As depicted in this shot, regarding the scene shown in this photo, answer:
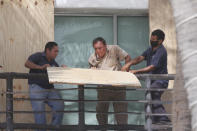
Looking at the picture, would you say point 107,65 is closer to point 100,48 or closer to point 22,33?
point 100,48

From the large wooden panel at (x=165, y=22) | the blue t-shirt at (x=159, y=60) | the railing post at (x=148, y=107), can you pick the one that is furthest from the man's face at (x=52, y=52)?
the large wooden panel at (x=165, y=22)

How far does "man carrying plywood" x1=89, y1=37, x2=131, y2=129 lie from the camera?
32.4ft

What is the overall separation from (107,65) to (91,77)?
1523 millimetres

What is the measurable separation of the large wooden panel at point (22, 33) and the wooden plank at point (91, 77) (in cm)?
228

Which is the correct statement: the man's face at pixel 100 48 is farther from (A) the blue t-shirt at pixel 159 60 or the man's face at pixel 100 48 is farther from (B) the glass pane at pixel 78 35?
(B) the glass pane at pixel 78 35

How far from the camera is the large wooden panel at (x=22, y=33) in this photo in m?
11.1

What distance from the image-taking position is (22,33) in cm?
1116

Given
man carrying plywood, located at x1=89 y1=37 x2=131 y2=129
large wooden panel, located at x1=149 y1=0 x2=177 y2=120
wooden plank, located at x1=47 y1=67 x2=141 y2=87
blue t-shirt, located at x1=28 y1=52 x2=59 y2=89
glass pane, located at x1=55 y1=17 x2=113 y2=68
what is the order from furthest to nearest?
glass pane, located at x1=55 y1=17 x2=113 y2=68
large wooden panel, located at x1=149 y1=0 x2=177 y2=120
blue t-shirt, located at x1=28 y1=52 x2=59 y2=89
man carrying plywood, located at x1=89 y1=37 x2=131 y2=129
wooden plank, located at x1=47 y1=67 x2=141 y2=87

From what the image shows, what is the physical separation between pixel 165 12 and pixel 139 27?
63 cm

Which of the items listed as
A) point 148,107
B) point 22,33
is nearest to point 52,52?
point 22,33

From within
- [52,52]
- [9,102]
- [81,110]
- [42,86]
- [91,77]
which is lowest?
[81,110]

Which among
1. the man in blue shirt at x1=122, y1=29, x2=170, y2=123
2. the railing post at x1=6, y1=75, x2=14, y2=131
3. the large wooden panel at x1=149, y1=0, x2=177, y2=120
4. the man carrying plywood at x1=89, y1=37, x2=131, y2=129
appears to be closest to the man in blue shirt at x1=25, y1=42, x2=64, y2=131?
the man carrying plywood at x1=89, y1=37, x2=131, y2=129

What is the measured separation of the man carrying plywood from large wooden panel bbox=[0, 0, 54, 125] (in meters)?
1.42

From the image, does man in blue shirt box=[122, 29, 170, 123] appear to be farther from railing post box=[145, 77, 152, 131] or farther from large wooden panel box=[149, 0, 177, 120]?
large wooden panel box=[149, 0, 177, 120]
